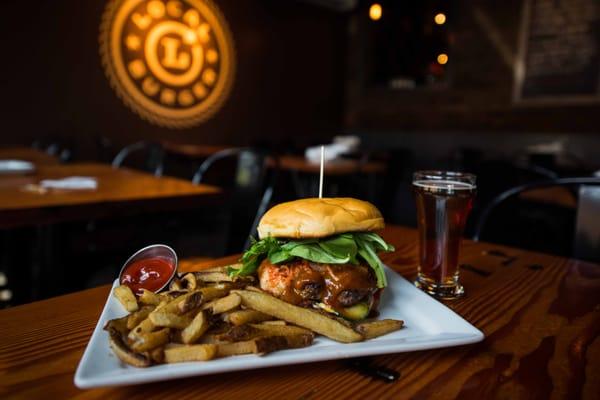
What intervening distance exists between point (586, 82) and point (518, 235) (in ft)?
13.6

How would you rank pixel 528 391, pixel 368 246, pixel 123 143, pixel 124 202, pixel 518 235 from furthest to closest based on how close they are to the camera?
1. pixel 123 143
2. pixel 518 235
3. pixel 124 202
4. pixel 368 246
5. pixel 528 391

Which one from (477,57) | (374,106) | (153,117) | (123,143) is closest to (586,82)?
(477,57)

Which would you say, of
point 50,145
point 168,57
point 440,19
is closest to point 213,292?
point 50,145

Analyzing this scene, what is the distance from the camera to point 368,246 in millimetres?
877

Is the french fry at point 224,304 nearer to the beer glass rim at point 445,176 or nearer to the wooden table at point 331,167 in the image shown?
the beer glass rim at point 445,176

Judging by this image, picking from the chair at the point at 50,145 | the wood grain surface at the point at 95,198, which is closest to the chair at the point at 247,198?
the wood grain surface at the point at 95,198

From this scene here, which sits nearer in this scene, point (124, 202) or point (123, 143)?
point (124, 202)

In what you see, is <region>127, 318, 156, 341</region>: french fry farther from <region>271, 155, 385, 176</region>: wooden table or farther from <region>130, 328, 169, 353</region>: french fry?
<region>271, 155, 385, 176</region>: wooden table

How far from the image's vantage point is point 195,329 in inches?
25.0

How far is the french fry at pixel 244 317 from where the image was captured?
677 millimetres

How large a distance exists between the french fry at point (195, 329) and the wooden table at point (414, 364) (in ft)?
0.19

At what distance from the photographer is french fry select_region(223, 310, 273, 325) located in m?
0.68

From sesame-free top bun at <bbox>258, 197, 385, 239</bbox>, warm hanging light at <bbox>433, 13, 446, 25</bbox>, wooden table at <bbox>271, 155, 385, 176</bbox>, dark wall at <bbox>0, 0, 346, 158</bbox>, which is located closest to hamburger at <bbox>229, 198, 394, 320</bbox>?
sesame-free top bun at <bbox>258, 197, 385, 239</bbox>

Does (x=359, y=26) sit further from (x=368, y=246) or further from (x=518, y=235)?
(x=368, y=246)
